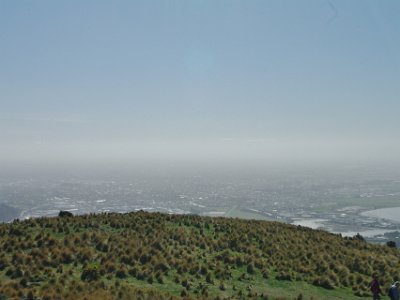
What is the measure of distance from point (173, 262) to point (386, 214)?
148 meters

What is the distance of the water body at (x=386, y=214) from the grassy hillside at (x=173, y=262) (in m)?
120

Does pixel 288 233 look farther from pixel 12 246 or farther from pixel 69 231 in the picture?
pixel 12 246

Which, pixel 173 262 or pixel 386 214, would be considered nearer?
pixel 173 262

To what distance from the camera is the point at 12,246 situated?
66.8 feet

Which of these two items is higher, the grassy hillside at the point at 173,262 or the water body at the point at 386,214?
the grassy hillside at the point at 173,262

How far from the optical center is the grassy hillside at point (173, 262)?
16422 millimetres

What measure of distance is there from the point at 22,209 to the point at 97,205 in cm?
3059

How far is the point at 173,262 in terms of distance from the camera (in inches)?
810

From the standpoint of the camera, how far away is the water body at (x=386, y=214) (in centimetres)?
13925

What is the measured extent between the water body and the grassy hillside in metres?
120

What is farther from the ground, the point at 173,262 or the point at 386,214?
the point at 173,262

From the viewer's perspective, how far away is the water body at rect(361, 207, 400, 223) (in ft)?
457

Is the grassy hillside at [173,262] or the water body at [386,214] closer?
the grassy hillside at [173,262]

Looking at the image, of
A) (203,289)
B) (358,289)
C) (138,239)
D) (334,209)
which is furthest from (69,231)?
(334,209)
